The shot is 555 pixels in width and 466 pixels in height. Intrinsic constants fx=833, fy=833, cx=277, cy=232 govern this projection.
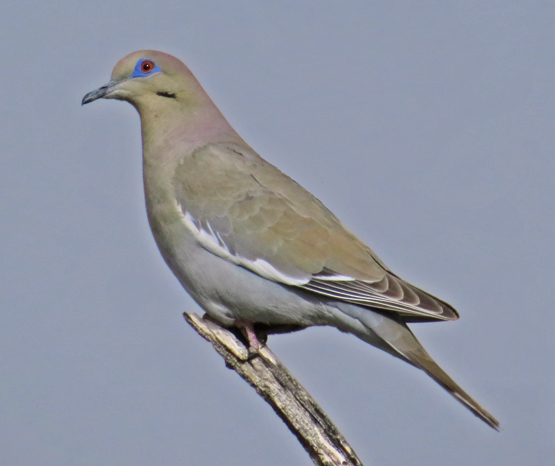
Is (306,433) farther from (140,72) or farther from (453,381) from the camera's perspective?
(140,72)

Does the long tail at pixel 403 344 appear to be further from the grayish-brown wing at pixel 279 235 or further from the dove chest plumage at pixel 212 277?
the dove chest plumage at pixel 212 277

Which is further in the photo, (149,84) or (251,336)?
(149,84)

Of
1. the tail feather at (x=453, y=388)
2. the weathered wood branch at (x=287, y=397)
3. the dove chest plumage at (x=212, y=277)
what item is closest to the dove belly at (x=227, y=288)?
the dove chest plumage at (x=212, y=277)

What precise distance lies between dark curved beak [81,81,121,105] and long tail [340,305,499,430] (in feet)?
7.47

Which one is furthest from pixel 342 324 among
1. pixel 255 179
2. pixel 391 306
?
pixel 255 179

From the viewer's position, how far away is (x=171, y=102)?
5.74m

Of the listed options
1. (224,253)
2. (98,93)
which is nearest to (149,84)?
(98,93)

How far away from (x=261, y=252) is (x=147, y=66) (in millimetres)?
1639

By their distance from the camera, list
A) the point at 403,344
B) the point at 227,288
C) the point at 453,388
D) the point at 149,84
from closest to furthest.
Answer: the point at 453,388
the point at 403,344
the point at 227,288
the point at 149,84

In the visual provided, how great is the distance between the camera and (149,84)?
5715mm

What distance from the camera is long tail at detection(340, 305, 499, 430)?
4.48 metres

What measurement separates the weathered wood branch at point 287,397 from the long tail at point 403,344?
20.2 inches

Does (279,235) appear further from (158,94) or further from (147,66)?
(147,66)

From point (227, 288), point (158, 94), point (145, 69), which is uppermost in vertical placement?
point (145, 69)
